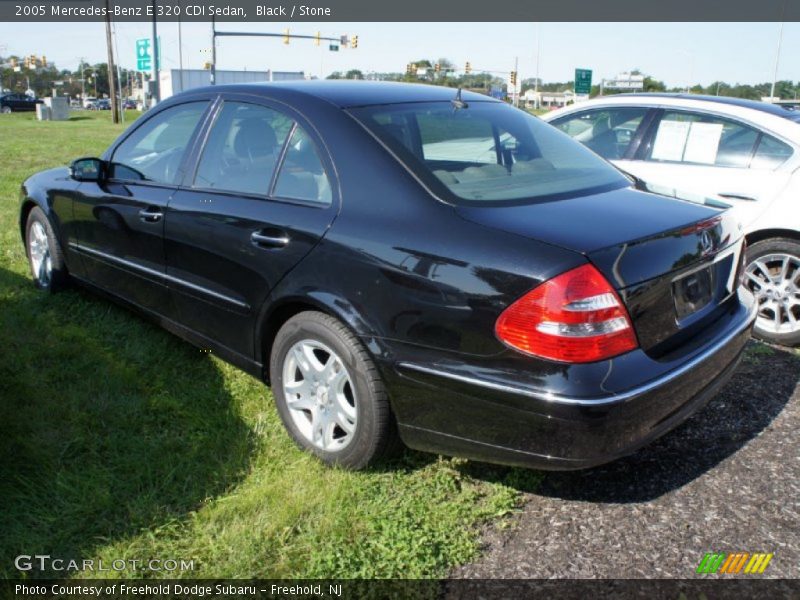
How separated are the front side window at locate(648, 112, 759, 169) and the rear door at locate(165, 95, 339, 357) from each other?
317 centimetres

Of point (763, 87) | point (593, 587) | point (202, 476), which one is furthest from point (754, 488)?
point (763, 87)

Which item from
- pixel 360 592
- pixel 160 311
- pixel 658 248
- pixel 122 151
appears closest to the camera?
pixel 360 592

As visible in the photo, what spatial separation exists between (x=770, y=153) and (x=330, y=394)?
3594 millimetres

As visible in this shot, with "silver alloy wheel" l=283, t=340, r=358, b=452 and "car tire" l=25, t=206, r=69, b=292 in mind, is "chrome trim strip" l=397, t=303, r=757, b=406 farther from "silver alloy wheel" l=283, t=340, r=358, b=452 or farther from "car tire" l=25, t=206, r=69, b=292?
"car tire" l=25, t=206, r=69, b=292

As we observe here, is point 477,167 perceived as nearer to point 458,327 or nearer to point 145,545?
point 458,327

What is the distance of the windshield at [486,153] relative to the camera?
9.45ft

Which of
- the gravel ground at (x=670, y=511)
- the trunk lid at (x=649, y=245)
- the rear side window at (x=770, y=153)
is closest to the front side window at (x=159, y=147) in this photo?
the trunk lid at (x=649, y=245)

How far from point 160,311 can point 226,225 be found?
3.08ft

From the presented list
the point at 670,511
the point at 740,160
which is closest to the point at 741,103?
the point at 740,160

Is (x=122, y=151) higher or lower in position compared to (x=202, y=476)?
higher

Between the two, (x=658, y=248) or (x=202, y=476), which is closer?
(x=658, y=248)

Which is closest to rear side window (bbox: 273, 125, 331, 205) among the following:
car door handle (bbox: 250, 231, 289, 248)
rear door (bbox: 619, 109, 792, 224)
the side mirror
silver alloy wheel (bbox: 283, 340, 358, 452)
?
car door handle (bbox: 250, 231, 289, 248)

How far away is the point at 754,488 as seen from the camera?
299 centimetres

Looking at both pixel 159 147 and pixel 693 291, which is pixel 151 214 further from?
pixel 693 291
